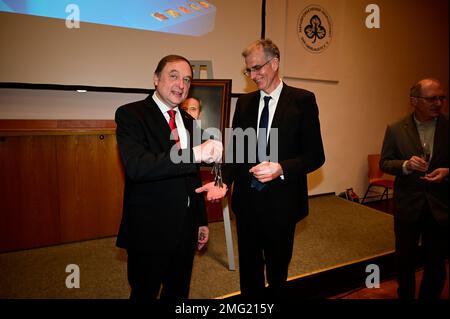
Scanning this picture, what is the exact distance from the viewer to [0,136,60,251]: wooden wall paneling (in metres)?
2.52

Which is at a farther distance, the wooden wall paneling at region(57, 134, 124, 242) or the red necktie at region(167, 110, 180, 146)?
the wooden wall paneling at region(57, 134, 124, 242)

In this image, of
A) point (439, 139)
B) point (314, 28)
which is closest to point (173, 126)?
point (439, 139)

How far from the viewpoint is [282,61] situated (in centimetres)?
387

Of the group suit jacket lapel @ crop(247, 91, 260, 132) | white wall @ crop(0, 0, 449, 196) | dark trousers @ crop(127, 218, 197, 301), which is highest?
white wall @ crop(0, 0, 449, 196)

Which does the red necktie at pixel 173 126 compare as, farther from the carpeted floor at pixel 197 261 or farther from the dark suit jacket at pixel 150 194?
the carpeted floor at pixel 197 261

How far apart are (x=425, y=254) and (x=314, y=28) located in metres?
3.72

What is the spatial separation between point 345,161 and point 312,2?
7.77 ft

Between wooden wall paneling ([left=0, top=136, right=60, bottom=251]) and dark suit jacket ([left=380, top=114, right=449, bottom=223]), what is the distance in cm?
265

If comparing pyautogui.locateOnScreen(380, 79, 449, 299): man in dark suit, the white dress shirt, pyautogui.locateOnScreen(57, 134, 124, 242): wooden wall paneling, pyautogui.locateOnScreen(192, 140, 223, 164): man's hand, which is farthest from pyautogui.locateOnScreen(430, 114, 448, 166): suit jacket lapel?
pyautogui.locateOnScreen(57, 134, 124, 242): wooden wall paneling

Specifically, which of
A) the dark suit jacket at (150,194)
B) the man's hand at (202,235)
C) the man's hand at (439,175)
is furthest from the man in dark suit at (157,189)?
the man's hand at (439,175)

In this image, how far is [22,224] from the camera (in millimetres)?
2613

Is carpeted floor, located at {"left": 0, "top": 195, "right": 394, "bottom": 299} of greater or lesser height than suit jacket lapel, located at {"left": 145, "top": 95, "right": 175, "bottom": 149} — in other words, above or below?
below

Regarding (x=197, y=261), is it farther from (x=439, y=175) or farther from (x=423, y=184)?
(x=439, y=175)

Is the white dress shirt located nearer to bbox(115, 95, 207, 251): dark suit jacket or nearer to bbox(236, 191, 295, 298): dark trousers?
bbox(115, 95, 207, 251): dark suit jacket
